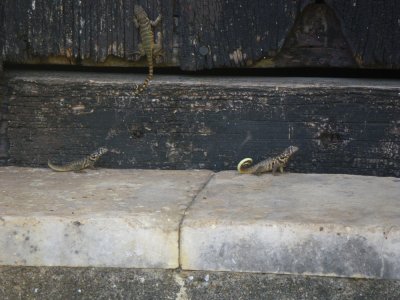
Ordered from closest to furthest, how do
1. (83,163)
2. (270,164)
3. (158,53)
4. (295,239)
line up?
(295,239), (270,164), (83,163), (158,53)

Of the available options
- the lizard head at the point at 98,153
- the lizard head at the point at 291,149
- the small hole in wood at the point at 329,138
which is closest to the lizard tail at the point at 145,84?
the lizard head at the point at 98,153

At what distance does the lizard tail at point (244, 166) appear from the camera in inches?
156

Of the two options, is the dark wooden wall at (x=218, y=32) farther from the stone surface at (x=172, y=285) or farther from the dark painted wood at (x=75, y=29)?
the stone surface at (x=172, y=285)

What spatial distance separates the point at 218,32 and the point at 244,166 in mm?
583

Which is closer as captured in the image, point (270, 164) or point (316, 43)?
point (270, 164)

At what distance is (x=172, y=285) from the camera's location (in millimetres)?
3129

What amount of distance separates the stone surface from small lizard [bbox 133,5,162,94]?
1110mm

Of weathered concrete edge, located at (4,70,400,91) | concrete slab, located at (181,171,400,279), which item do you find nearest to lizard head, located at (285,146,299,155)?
weathered concrete edge, located at (4,70,400,91)

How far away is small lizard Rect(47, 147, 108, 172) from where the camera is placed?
4.00 m

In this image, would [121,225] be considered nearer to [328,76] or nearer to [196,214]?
[196,214]

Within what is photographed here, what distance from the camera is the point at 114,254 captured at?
3.12 m

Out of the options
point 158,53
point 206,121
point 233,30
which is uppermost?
point 233,30

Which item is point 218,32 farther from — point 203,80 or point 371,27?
point 371,27

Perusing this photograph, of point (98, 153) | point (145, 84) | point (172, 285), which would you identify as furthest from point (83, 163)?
point (172, 285)
